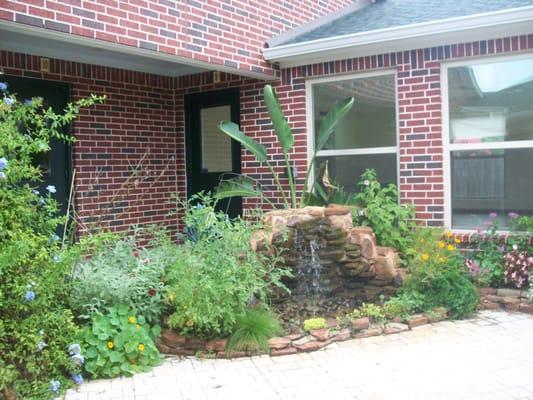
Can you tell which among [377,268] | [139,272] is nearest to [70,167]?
[139,272]

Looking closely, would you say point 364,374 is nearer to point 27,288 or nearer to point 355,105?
point 27,288

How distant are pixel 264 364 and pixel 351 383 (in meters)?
0.73

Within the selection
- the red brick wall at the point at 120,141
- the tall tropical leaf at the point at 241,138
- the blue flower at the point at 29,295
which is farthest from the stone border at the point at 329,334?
the red brick wall at the point at 120,141

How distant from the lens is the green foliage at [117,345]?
418cm

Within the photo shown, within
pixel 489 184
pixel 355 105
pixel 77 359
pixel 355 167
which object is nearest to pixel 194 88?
pixel 355 105

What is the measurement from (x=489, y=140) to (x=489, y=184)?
1.63 ft

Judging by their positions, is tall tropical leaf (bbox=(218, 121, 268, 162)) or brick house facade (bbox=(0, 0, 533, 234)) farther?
tall tropical leaf (bbox=(218, 121, 268, 162))

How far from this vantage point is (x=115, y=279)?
15.0 ft

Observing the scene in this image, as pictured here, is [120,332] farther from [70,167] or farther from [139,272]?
[70,167]

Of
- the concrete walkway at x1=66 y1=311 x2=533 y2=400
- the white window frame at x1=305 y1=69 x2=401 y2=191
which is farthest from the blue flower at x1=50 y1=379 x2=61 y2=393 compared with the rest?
the white window frame at x1=305 y1=69 x2=401 y2=191

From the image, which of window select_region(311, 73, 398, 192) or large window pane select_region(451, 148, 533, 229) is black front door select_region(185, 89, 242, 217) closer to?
window select_region(311, 73, 398, 192)

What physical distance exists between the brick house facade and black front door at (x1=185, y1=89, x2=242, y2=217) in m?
0.12

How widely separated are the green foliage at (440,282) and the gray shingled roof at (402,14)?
258 cm

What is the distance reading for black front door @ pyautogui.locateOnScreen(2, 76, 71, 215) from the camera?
22.0ft
